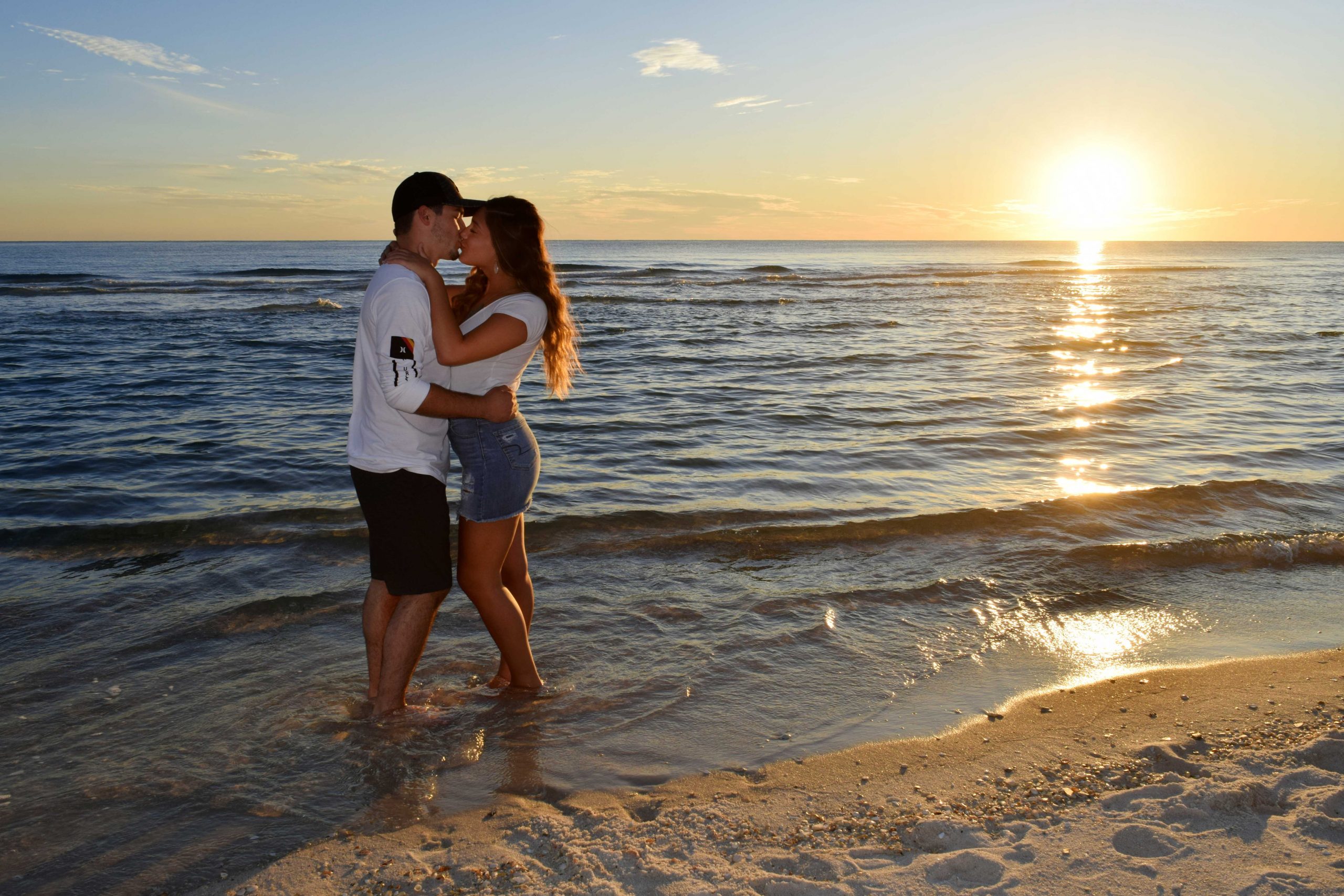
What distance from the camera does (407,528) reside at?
3.97 meters

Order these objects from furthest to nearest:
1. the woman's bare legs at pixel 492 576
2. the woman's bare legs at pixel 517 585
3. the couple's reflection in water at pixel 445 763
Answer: the woman's bare legs at pixel 517 585 → the woman's bare legs at pixel 492 576 → the couple's reflection in water at pixel 445 763

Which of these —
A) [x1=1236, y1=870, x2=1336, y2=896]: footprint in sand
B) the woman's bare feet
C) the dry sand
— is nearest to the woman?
the woman's bare feet

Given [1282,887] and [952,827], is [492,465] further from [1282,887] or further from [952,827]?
[1282,887]

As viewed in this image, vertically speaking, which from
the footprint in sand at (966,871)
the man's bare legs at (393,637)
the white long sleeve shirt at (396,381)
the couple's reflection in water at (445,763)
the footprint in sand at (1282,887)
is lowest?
the couple's reflection in water at (445,763)

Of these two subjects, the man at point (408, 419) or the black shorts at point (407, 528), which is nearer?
the man at point (408, 419)

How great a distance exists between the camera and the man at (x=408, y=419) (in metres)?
3.71

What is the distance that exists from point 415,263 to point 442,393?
1.85ft

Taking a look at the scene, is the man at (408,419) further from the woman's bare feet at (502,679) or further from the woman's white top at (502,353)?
the woman's bare feet at (502,679)

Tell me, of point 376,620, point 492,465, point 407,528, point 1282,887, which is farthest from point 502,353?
point 1282,887

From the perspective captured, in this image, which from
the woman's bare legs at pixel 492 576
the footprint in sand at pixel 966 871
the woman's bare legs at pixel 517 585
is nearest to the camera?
the footprint in sand at pixel 966 871

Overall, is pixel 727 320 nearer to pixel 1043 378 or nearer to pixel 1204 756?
pixel 1043 378

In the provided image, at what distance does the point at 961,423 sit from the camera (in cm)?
1106

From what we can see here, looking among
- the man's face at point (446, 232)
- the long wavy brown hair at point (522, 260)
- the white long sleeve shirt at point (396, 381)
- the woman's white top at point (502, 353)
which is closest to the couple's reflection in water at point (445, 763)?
the white long sleeve shirt at point (396, 381)

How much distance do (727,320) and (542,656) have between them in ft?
65.6
